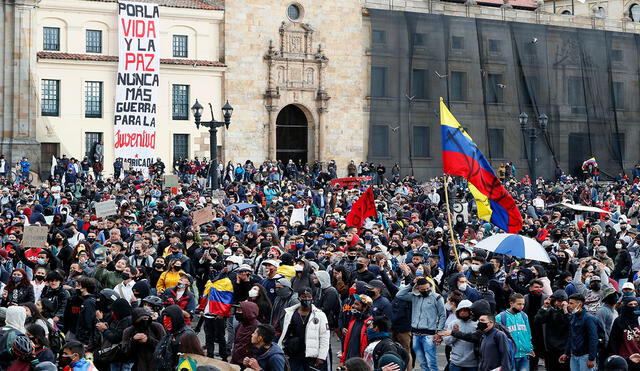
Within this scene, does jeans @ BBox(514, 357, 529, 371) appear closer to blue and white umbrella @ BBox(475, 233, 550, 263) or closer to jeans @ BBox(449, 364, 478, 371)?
jeans @ BBox(449, 364, 478, 371)

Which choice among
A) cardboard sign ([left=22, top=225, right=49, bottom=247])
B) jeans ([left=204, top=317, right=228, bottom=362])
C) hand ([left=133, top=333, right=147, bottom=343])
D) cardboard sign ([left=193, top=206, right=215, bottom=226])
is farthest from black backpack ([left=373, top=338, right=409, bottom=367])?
cardboard sign ([left=193, top=206, right=215, bottom=226])

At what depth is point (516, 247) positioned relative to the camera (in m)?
16.6

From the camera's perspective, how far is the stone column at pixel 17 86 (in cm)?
4494

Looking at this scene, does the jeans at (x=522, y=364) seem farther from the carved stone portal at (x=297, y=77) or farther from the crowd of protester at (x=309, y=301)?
the carved stone portal at (x=297, y=77)

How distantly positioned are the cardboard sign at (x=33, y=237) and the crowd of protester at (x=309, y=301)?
0.69 ft

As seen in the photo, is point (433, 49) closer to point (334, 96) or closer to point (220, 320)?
point (334, 96)

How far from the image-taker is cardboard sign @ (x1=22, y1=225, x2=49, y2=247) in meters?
18.7

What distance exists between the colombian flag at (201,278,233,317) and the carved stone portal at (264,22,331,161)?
122 feet

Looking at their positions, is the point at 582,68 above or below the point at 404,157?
above

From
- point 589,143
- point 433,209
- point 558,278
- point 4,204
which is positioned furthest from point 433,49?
point 558,278

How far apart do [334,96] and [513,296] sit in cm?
4155

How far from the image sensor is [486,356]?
12.3 metres

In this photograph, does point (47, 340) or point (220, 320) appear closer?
point (47, 340)

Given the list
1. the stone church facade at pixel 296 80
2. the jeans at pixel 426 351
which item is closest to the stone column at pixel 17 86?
the stone church facade at pixel 296 80
